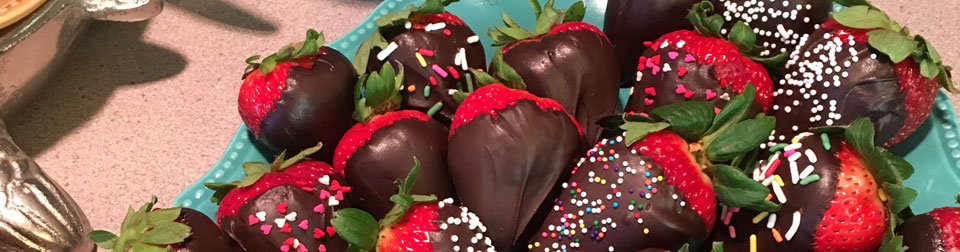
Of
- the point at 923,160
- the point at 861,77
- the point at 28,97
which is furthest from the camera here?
the point at 28,97

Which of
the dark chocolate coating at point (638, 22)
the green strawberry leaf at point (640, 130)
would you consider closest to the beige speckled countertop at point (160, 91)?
the dark chocolate coating at point (638, 22)

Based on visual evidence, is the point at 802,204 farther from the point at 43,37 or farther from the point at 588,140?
the point at 43,37

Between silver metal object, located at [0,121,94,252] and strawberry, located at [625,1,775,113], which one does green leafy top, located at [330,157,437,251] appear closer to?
strawberry, located at [625,1,775,113]

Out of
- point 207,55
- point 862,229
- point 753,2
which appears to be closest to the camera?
point 862,229

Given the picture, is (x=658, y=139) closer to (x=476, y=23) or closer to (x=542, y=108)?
(x=542, y=108)

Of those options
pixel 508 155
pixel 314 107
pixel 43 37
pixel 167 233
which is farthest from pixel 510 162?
pixel 43 37

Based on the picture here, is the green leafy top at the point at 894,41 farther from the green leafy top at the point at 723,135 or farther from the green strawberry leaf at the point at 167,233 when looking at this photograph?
the green strawberry leaf at the point at 167,233

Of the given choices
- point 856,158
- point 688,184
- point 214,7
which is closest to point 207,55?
point 214,7
